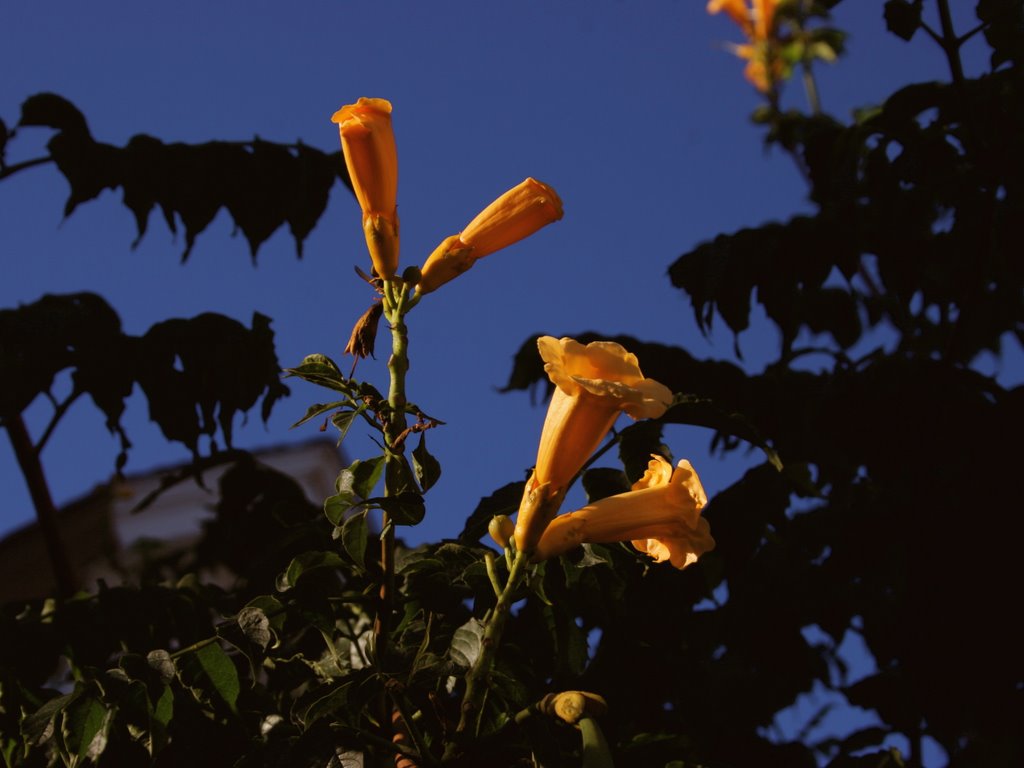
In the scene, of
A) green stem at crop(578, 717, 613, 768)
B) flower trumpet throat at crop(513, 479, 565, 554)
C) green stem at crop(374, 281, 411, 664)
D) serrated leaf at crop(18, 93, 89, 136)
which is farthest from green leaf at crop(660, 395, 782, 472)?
serrated leaf at crop(18, 93, 89, 136)

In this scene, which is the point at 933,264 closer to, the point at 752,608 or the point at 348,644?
the point at 752,608

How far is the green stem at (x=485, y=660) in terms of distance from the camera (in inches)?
56.0

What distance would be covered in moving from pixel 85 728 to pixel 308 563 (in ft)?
1.31

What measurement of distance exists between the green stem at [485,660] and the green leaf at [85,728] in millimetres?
529

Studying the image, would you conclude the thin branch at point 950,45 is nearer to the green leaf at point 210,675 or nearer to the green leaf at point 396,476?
the green leaf at point 396,476

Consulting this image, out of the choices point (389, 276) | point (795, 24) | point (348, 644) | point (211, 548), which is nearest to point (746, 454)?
point (348, 644)

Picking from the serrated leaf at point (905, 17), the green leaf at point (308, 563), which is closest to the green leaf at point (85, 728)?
the green leaf at point (308, 563)

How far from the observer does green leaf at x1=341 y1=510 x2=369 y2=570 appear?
1524 millimetres

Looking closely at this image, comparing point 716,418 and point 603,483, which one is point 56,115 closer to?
point 603,483

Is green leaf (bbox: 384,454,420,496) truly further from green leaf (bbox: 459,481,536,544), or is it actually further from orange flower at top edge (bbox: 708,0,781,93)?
orange flower at top edge (bbox: 708,0,781,93)

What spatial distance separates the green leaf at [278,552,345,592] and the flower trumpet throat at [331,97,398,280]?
41cm

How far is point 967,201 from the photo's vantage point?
258cm

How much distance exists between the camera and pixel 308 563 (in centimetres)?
166

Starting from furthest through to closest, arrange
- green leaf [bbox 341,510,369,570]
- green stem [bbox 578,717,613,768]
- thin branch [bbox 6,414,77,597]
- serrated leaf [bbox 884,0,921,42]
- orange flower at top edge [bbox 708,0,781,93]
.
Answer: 1. orange flower at top edge [bbox 708,0,781,93]
2. thin branch [bbox 6,414,77,597]
3. serrated leaf [bbox 884,0,921,42]
4. green leaf [bbox 341,510,369,570]
5. green stem [bbox 578,717,613,768]
